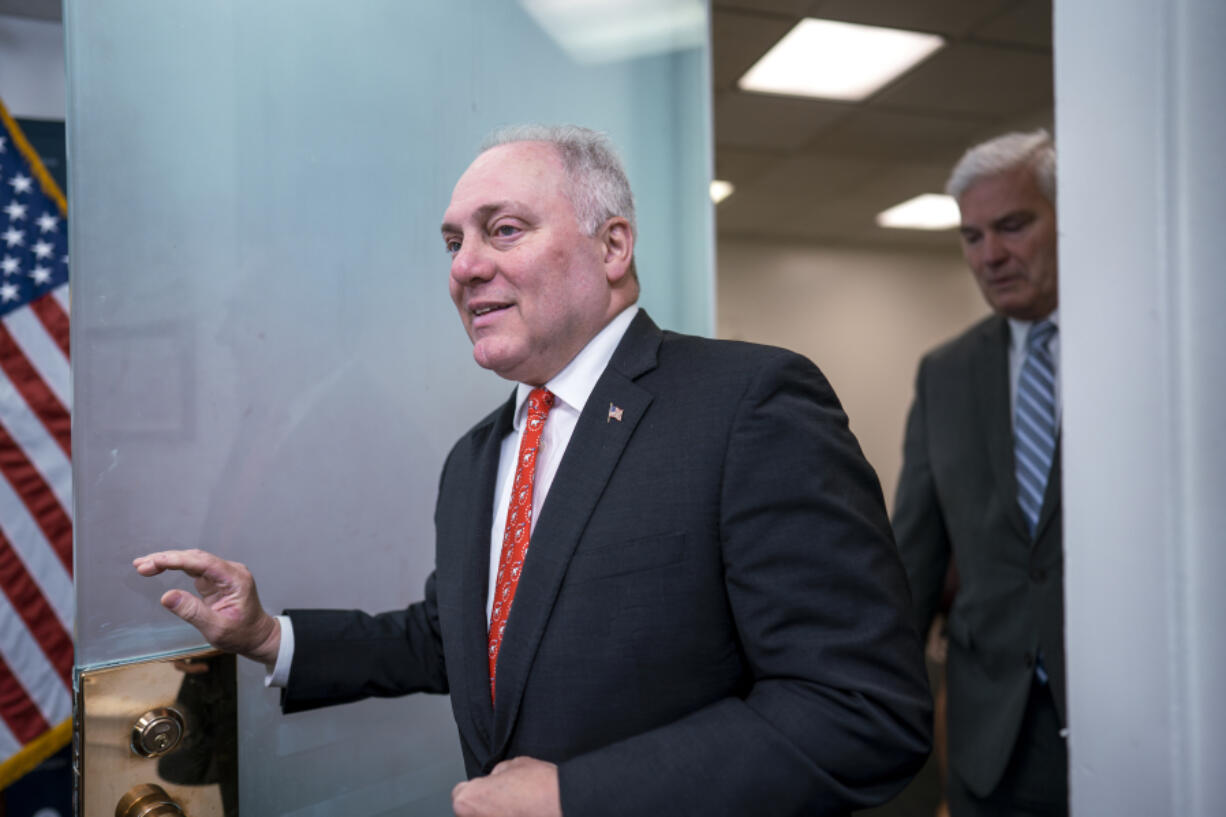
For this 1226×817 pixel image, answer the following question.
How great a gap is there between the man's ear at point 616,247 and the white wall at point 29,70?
2.49m

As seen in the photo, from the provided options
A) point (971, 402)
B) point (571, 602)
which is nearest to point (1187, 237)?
point (571, 602)

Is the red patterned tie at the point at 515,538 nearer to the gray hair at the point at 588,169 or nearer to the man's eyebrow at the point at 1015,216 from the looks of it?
the gray hair at the point at 588,169

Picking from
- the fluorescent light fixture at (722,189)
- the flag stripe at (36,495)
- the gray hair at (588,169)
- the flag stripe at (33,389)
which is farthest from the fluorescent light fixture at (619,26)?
the fluorescent light fixture at (722,189)

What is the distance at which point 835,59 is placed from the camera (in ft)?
10.5

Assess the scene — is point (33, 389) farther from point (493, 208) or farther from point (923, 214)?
point (923, 214)

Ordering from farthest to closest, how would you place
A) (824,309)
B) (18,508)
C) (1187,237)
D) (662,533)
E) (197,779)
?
(824,309)
(18,508)
(197,779)
(662,533)
(1187,237)

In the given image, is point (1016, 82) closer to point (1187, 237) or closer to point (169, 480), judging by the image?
point (1187, 237)

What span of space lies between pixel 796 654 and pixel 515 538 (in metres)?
0.37

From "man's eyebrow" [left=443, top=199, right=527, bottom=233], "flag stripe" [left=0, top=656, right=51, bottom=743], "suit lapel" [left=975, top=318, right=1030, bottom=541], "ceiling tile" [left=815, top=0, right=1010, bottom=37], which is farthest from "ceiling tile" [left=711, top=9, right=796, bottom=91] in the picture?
"flag stripe" [left=0, top=656, right=51, bottom=743]

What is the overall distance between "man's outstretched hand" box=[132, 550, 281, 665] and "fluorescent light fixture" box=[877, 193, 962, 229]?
5111mm

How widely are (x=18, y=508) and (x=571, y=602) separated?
236cm

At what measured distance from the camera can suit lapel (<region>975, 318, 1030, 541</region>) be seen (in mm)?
1569

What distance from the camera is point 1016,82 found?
344 cm

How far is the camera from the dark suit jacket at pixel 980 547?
4.89 feet
